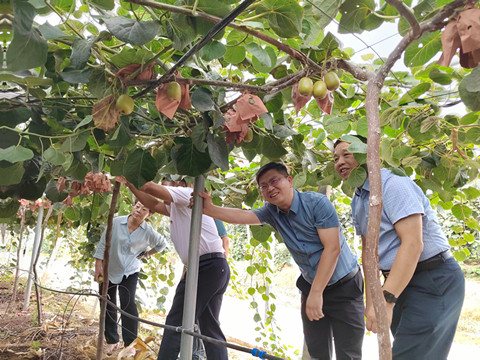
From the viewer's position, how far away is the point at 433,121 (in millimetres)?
1098

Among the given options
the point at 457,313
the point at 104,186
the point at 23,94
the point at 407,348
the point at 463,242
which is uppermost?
the point at 23,94

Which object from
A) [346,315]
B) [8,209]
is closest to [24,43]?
[8,209]

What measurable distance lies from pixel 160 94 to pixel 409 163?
0.95 metres

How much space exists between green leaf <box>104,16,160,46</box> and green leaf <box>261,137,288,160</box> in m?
0.60

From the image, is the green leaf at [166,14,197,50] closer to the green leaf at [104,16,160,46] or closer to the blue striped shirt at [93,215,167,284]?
the green leaf at [104,16,160,46]

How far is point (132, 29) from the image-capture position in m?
0.74

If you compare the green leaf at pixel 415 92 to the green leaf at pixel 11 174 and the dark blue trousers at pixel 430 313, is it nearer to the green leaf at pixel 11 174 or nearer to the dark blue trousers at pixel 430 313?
the dark blue trousers at pixel 430 313

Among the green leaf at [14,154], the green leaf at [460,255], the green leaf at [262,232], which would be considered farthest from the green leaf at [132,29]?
the green leaf at [460,255]

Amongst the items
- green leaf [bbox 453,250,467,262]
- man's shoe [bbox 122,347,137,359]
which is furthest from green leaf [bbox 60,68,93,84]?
man's shoe [bbox 122,347,137,359]

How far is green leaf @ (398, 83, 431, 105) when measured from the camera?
3.41ft

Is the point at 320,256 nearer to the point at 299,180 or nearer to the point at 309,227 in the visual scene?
the point at 309,227

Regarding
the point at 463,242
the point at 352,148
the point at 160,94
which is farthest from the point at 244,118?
the point at 463,242

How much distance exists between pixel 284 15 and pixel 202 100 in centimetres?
31

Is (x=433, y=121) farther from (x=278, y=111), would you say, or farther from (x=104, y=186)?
(x=104, y=186)
